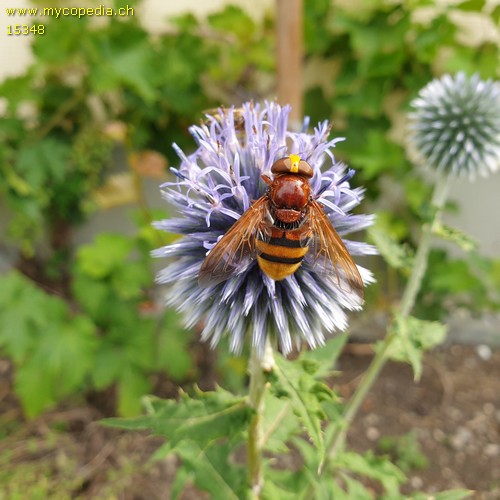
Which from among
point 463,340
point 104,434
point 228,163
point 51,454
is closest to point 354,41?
point 228,163

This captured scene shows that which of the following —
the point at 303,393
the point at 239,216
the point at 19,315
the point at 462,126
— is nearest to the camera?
the point at 303,393

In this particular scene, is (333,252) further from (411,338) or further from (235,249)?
(411,338)

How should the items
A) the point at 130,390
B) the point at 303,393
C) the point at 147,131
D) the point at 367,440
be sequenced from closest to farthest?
the point at 303,393 < the point at 130,390 < the point at 367,440 < the point at 147,131

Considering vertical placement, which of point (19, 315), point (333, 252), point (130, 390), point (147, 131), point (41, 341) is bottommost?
point (130, 390)

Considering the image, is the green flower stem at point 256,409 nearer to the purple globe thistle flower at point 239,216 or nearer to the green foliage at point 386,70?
the purple globe thistle flower at point 239,216

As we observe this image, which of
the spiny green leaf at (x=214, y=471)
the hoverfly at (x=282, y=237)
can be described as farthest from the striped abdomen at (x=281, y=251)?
the spiny green leaf at (x=214, y=471)

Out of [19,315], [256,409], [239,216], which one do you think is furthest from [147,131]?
[256,409]
